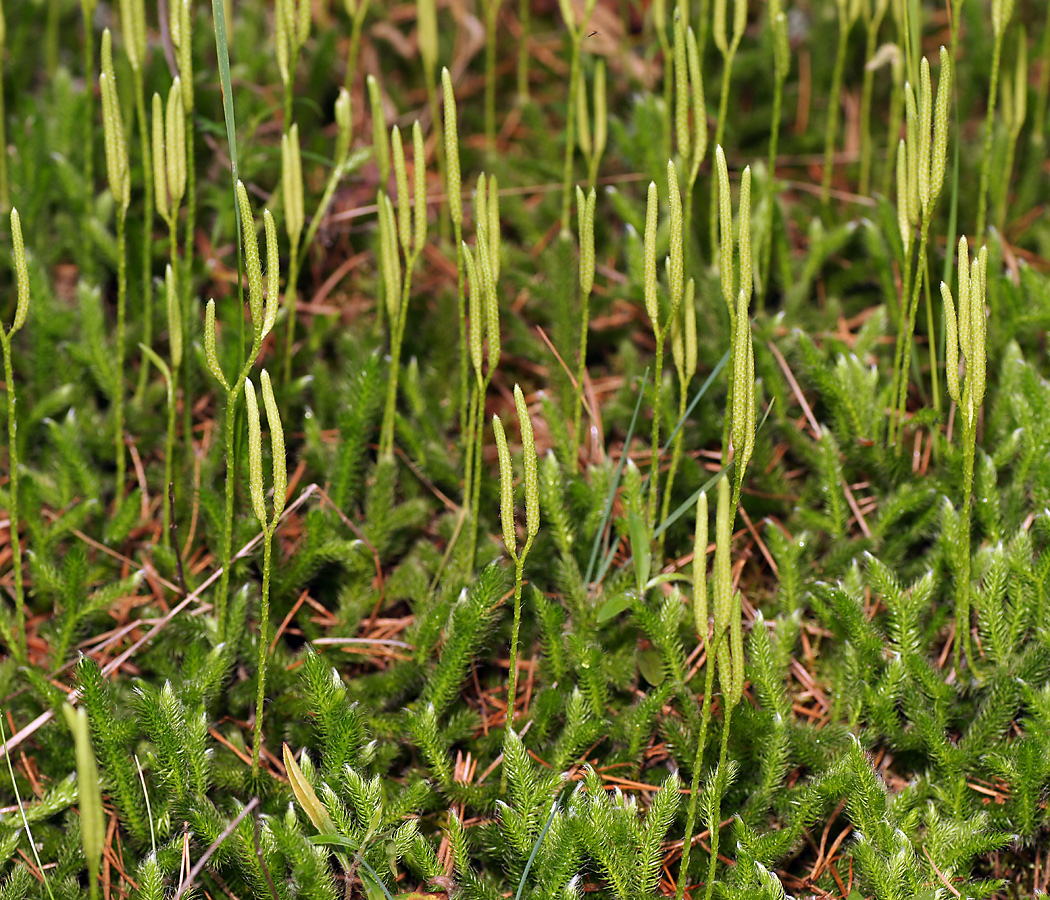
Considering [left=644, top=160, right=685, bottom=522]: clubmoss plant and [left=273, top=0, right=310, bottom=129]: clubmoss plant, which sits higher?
[left=273, top=0, right=310, bottom=129]: clubmoss plant

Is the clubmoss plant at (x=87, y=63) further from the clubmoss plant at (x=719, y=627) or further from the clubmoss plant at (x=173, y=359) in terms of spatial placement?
the clubmoss plant at (x=719, y=627)

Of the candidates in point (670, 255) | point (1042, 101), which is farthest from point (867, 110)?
point (670, 255)

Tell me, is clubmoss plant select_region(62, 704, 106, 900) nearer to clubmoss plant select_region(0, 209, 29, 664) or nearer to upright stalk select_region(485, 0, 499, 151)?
clubmoss plant select_region(0, 209, 29, 664)

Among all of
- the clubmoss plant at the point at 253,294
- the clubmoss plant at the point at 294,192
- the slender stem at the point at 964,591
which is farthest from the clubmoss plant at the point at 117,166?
the slender stem at the point at 964,591

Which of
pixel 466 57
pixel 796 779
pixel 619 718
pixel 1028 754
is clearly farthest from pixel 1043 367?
pixel 466 57

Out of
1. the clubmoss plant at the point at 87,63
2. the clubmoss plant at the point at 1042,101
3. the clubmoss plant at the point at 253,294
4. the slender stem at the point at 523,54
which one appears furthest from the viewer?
the slender stem at the point at 523,54

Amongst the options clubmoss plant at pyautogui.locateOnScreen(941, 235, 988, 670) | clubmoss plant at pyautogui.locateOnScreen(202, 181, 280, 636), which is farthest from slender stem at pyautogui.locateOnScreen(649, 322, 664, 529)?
clubmoss plant at pyautogui.locateOnScreen(202, 181, 280, 636)
